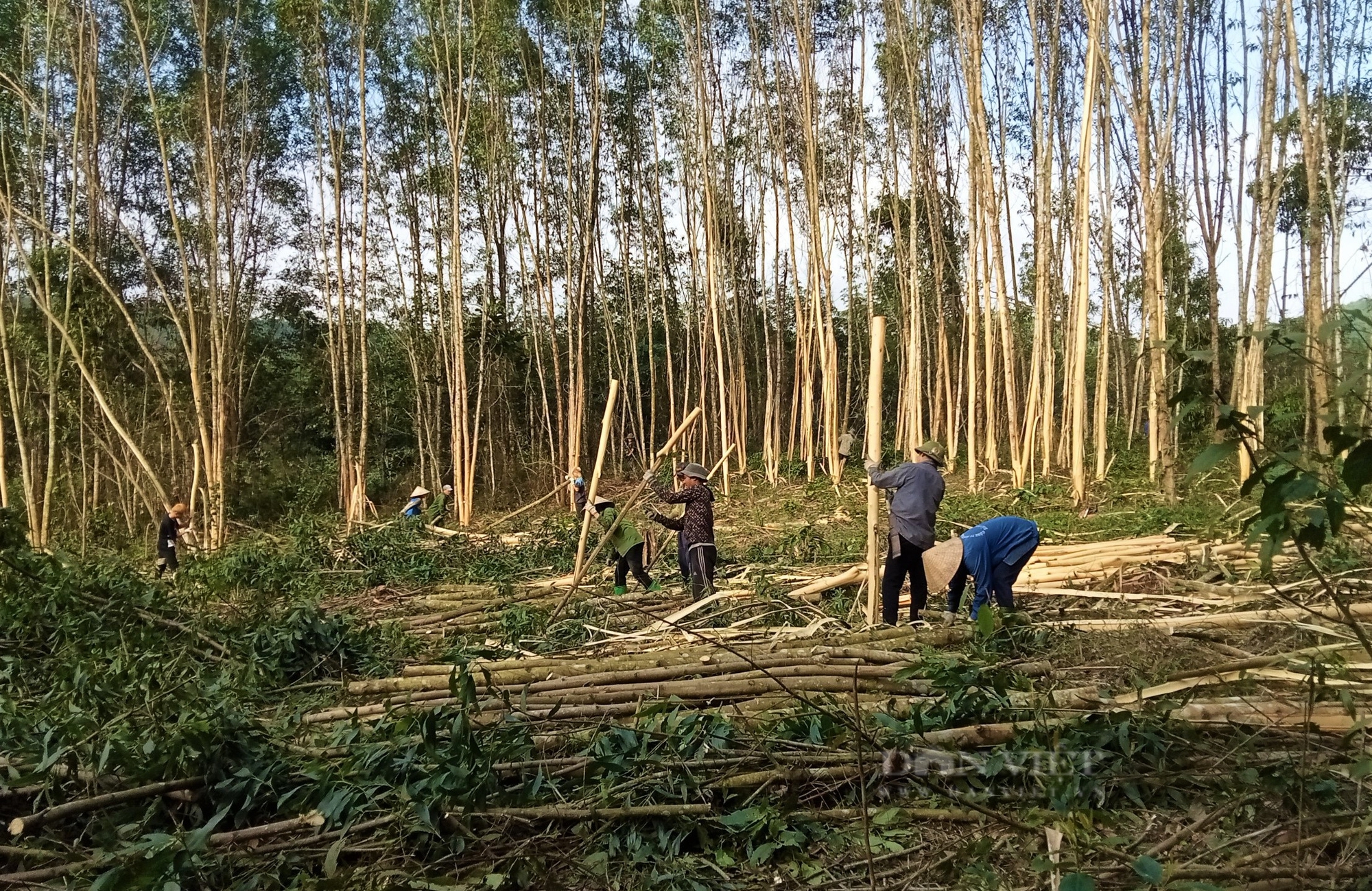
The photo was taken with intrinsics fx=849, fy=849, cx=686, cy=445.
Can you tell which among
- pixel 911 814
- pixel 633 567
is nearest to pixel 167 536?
A: pixel 633 567

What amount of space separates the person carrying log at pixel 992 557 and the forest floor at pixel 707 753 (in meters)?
0.39

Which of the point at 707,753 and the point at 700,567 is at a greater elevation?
the point at 700,567

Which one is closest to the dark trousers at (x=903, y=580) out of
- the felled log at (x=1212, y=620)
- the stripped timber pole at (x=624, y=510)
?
the felled log at (x=1212, y=620)

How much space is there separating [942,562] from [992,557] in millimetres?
300

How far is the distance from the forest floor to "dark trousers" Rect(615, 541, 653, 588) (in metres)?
2.12

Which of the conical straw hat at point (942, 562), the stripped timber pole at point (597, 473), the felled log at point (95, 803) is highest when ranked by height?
the stripped timber pole at point (597, 473)

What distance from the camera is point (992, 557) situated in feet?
17.1

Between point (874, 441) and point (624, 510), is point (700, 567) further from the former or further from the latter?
point (874, 441)

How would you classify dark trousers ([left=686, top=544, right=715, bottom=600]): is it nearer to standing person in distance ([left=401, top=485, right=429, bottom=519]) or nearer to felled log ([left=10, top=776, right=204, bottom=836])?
felled log ([left=10, top=776, right=204, bottom=836])

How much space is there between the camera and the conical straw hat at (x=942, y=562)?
208 inches

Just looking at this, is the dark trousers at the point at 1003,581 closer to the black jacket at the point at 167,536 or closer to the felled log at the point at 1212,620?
the felled log at the point at 1212,620

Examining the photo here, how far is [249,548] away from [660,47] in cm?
1226

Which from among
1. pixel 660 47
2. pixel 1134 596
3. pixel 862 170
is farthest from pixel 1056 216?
pixel 1134 596

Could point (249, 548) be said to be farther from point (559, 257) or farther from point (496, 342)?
point (559, 257)
